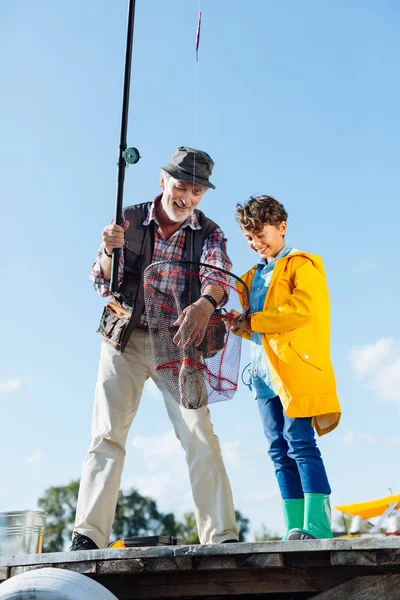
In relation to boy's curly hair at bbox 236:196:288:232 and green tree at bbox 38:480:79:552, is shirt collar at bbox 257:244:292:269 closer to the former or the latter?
boy's curly hair at bbox 236:196:288:232

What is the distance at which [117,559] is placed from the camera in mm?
3830

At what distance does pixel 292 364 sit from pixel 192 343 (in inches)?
25.7

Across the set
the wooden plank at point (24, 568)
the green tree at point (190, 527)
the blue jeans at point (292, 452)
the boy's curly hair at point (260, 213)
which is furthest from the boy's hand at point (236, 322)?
the green tree at point (190, 527)

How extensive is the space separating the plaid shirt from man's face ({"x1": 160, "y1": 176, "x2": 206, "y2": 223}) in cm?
10

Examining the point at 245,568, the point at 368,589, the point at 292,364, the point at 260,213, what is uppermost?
the point at 260,213

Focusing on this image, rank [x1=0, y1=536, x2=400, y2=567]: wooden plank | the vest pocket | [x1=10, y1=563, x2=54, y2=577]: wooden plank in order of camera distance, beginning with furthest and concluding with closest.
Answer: the vest pocket
[x1=10, y1=563, x2=54, y2=577]: wooden plank
[x1=0, y1=536, x2=400, y2=567]: wooden plank

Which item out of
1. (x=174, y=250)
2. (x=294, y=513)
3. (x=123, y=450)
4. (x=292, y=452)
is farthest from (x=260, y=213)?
(x=294, y=513)

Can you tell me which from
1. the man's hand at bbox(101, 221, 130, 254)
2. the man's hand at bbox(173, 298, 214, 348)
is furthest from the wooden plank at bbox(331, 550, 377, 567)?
the man's hand at bbox(101, 221, 130, 254)

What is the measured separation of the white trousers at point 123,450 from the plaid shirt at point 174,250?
1.10 ft

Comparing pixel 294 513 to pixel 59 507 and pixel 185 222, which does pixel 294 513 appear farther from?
pixel 59 507

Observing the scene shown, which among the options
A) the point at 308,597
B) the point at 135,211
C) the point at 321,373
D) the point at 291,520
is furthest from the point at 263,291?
the point at 308,597

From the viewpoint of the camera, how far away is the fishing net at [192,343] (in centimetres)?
466

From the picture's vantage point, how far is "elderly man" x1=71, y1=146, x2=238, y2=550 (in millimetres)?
4508

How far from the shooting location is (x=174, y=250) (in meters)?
5.08
